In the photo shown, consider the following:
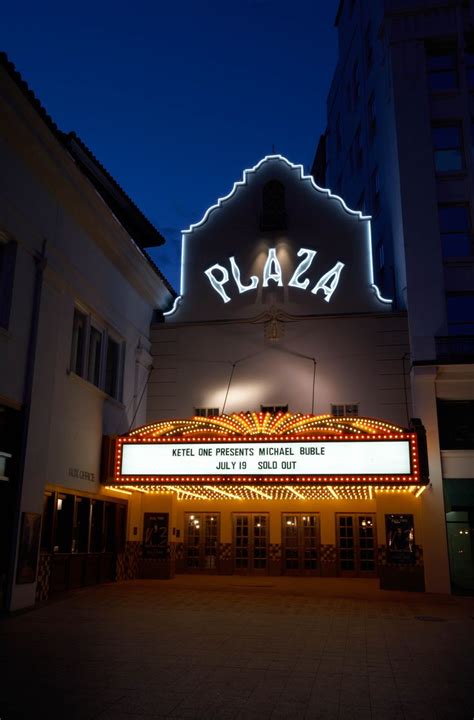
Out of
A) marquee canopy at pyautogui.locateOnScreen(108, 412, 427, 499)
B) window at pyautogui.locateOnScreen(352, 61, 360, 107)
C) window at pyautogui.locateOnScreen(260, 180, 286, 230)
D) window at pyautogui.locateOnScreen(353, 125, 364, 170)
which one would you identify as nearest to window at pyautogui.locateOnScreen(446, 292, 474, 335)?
marquee canopy at pyautogui.locateOnScreen(108, 412, 427, 499)

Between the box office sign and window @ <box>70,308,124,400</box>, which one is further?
window @ <box>70,308,124,400</box>

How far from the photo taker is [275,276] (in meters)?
20.4

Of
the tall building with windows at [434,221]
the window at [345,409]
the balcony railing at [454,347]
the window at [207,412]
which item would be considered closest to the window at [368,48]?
the tall building with windows at [434,221]

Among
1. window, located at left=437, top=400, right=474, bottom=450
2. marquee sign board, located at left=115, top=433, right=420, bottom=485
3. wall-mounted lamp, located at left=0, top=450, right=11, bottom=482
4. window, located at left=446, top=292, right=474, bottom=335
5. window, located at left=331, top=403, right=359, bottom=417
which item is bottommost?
wall-mounted lamp, located at left=0, top=450, right=11, bottom=482

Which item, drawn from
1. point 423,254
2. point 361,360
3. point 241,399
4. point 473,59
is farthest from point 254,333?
point 473,59

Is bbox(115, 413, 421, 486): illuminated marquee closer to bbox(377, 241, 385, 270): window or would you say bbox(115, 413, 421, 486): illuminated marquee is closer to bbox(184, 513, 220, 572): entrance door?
bbox(184, 513, 220, 572): entrance door

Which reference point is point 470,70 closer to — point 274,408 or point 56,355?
point 274,408

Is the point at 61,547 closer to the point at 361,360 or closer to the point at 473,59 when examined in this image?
the point at 361,360

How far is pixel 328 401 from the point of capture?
19.2 m

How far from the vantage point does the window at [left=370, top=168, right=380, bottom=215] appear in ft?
77.3

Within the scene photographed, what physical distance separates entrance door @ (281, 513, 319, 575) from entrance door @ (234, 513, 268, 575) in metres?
0.64

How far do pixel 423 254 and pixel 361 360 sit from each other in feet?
11.9

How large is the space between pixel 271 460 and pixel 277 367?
15.5ft

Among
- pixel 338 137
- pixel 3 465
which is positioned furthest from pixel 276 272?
pixel 338 137
